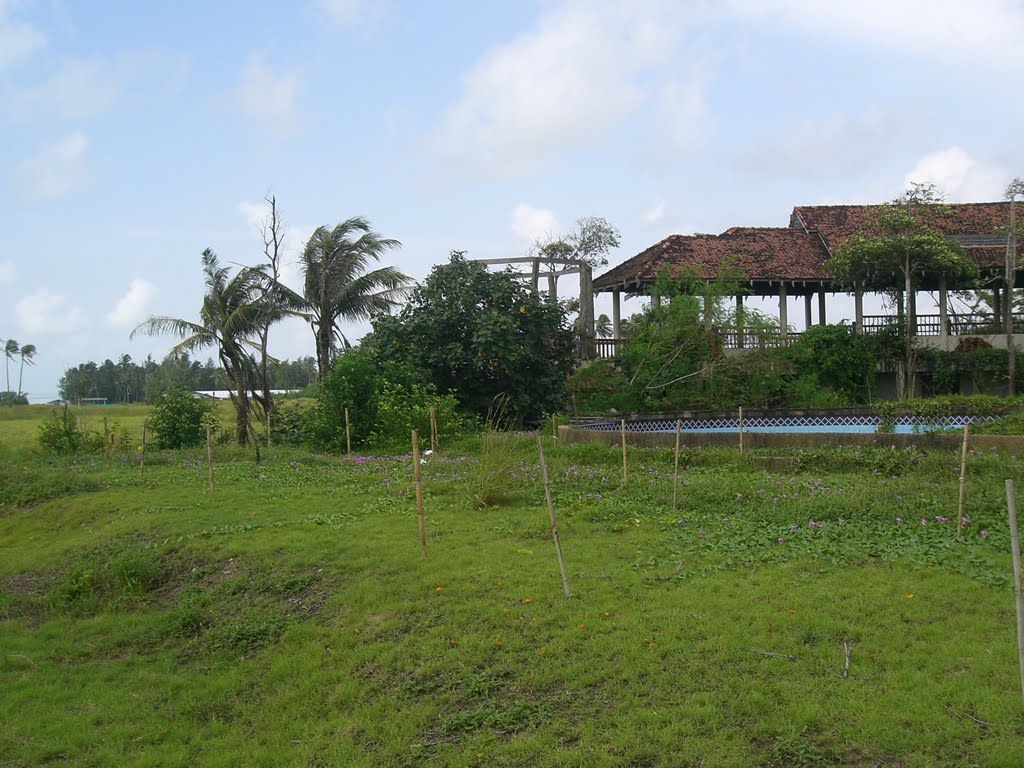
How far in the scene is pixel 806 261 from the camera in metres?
25.8

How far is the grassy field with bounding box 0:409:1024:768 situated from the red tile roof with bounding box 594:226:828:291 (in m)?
14.9

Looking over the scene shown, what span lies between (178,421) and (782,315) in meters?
16.9

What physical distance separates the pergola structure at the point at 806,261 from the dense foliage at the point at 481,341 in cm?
497

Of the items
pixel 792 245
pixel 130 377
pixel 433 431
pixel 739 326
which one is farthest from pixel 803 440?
pixel 130 377

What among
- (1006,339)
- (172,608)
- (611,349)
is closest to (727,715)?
(172,608)

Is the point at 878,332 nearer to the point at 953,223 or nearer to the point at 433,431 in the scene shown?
the point at 953,223

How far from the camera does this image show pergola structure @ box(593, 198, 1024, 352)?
24.8 meters

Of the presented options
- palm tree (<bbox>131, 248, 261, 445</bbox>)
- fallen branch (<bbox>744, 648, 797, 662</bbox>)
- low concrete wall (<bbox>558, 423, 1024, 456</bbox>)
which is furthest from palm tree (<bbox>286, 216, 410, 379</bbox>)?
fallen branch (<bbox>744, 648, 797, 662</bbox>)

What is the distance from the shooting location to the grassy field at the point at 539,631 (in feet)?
15.7

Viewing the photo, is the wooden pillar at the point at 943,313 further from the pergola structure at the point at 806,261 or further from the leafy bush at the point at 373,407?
the leafy bush at the point at 373,407

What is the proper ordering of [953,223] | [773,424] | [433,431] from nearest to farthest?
[433,431], [773,424], [953,223]

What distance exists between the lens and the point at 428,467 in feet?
42.8

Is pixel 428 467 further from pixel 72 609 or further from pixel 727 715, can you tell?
pixel 727 715

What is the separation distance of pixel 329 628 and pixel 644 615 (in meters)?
2.48
